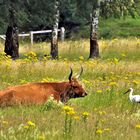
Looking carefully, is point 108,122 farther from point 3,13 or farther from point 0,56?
point 3,13

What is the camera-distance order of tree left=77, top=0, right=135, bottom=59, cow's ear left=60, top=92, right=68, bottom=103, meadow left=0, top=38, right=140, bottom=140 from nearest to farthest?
1. meadow left=0, top=38, right=140, bottom=140
2. cow's ear left=60, top=92, right=68, bottom=103
3. tree left=77, top=0, right=135, bottom=59

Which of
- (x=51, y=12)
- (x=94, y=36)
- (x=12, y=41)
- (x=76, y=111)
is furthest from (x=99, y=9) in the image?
(x=76, y=111)

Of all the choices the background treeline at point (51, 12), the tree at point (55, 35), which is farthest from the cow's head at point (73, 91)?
the tree at point (55, 35)

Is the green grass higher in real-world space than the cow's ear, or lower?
lower

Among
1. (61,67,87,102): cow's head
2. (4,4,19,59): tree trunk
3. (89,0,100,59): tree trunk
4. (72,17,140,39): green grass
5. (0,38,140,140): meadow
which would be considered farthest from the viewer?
(72,17,140,39): green grass

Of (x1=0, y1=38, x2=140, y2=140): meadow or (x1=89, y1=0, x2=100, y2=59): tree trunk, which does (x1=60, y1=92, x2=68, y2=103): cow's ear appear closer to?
(x1=0, y1=38, x2=140, y2=140): meadow

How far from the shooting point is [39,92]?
1183 centimetres

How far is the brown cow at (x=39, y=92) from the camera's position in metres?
11.5

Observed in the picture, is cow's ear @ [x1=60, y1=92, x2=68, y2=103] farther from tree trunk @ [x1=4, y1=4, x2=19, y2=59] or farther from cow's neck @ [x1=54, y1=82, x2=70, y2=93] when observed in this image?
tree trunk @ [x1=4, y1=4, x2=19, y2=59]

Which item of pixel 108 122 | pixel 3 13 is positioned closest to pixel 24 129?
pixel 108 122

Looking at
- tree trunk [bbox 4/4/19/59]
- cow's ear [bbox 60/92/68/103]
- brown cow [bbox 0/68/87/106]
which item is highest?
brown cow [bbox 0/68/87/106]

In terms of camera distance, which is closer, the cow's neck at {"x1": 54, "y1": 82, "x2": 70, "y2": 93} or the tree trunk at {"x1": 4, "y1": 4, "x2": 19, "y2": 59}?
the cow's neck at {"x1": 54, "y1": 82, "x2": 70, "y2": 93}

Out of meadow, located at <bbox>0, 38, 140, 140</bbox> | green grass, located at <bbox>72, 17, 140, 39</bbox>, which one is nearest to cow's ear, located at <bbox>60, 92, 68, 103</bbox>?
meadow, located at <bbox>0, 38, 140, 140</bbox>

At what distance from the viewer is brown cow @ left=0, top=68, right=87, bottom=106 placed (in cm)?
1152
